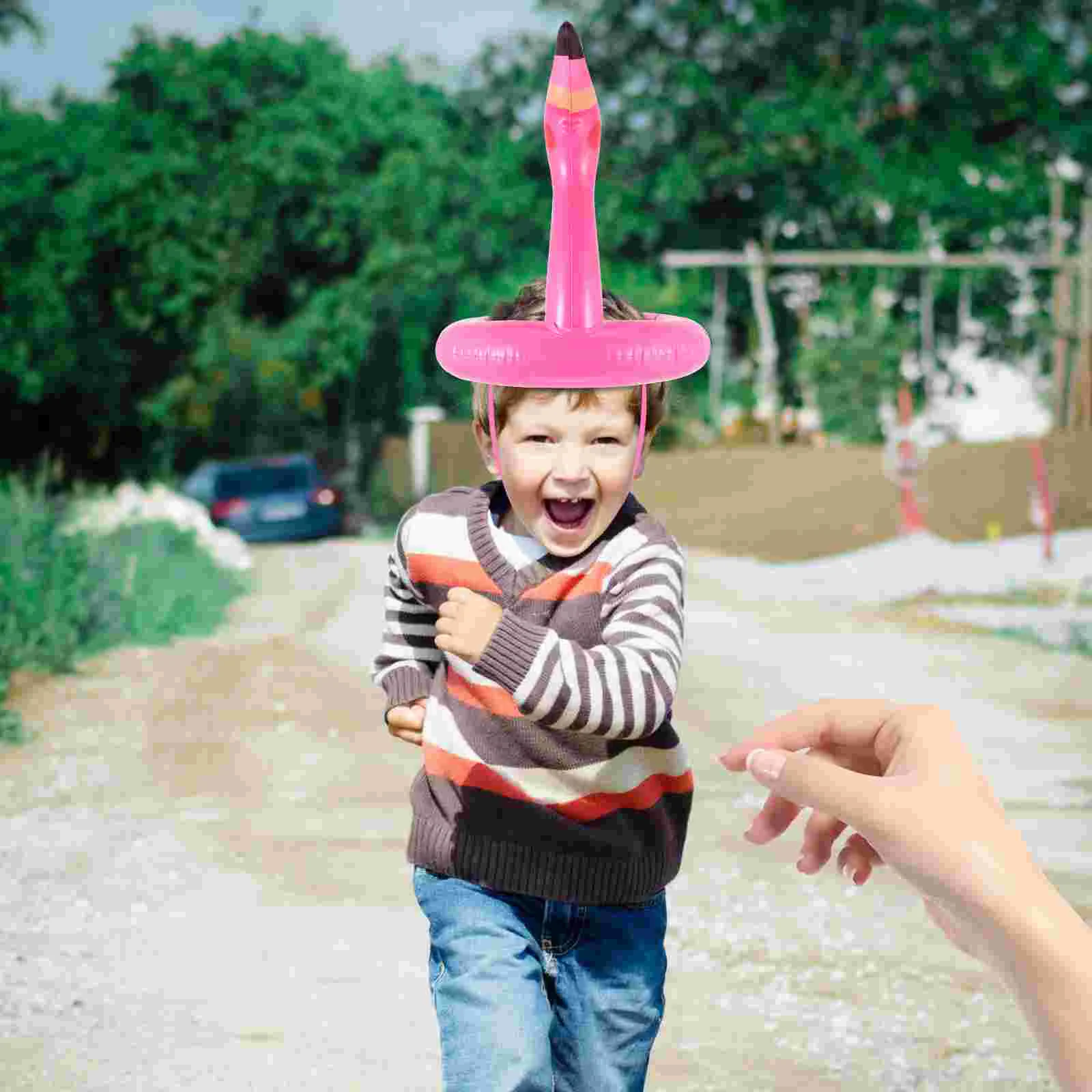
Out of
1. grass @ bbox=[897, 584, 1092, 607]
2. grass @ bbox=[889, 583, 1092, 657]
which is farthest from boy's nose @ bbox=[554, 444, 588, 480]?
grass @ bbox=[897, 584, 1092, 607]

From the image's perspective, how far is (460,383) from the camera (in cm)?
3519

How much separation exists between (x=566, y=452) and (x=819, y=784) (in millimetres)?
1014

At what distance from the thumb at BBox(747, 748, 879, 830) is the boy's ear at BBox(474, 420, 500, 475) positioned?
97cm

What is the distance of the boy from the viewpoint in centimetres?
246

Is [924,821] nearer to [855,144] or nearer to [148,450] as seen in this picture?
[855,144]

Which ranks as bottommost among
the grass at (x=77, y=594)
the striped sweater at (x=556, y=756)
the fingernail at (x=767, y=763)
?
the grass at (x=77, y=594)

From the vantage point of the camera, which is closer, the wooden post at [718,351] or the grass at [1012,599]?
the grass at [1012,599]

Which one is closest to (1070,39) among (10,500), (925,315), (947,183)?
(947,183)

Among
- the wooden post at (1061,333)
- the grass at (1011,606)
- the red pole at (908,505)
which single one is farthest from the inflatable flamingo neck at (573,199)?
the wooden post at (1061,333)

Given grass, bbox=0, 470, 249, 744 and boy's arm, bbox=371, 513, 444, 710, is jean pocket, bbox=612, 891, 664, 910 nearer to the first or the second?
boy's arm, bbox=371, 513, 444, 710

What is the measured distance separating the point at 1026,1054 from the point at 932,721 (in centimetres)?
279

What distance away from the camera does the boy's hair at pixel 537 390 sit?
2471 millimetres

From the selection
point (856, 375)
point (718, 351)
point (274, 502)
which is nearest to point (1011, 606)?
point (274, 502)

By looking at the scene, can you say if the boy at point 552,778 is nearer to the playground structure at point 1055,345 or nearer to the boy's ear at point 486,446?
the boy's ear at point 486,446
